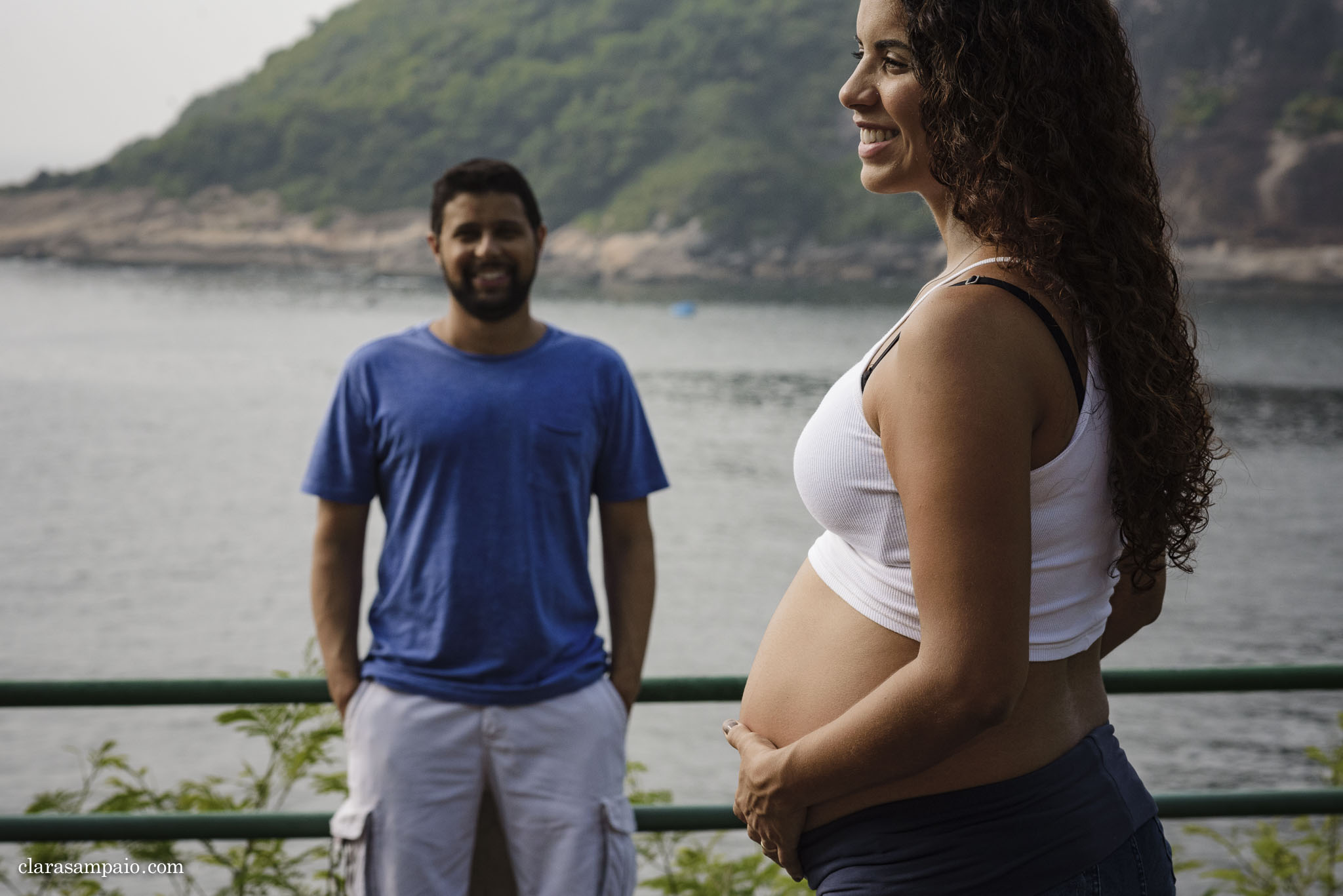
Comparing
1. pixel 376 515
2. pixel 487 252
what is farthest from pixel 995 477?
pixel 376 515

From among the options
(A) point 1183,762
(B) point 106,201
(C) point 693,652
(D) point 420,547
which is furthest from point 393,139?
(D) point 420,547

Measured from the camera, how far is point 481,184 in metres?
2.78

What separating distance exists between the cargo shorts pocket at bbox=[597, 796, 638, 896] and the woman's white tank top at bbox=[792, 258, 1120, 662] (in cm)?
130

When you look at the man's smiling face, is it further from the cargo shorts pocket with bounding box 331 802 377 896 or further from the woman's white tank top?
the woman's white tank top

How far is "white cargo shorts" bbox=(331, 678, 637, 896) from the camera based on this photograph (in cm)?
232

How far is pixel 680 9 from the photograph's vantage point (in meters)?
108

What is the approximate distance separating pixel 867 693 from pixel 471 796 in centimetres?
136

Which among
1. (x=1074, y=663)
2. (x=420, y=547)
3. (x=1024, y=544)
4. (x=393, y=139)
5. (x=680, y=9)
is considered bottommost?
(x=420, y=547)

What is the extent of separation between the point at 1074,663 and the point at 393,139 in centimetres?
10374

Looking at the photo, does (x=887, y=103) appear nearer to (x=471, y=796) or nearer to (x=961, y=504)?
(x=961, y=504)

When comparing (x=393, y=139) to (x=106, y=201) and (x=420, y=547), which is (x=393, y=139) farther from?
(x=420, y=547)

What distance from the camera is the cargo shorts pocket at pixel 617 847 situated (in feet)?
7.75

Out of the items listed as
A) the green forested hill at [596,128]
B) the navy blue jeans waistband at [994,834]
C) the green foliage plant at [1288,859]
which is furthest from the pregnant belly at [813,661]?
the green forested hill at [596,128]

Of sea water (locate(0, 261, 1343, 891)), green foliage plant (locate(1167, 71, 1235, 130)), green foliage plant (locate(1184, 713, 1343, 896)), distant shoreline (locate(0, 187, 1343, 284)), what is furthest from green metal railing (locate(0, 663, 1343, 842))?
green foliage plant (locate(1167, 71, 1235, 130))
